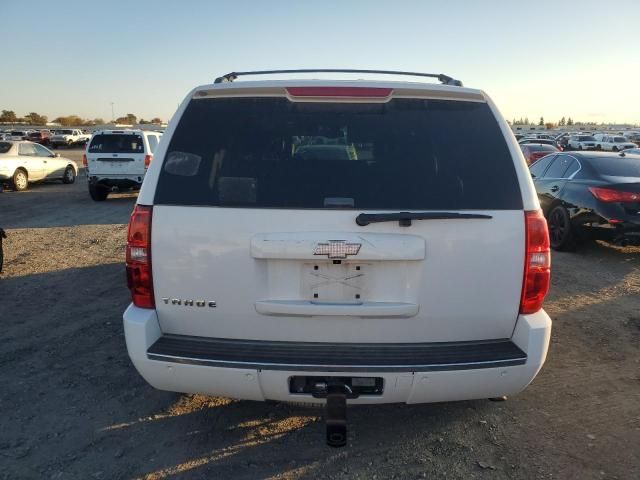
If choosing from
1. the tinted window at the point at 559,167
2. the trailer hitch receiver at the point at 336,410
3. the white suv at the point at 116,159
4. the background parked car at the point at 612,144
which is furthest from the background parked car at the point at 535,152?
the background parked car at the point at 612,144

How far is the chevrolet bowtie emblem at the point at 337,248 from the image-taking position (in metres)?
2.42

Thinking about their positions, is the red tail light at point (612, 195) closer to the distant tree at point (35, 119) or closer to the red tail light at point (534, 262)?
the red tail light at point (534, 262)

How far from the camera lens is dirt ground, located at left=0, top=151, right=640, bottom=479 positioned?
280 cm

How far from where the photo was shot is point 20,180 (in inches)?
653

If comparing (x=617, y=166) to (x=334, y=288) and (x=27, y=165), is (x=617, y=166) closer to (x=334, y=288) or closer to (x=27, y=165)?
(x=334, y=288)

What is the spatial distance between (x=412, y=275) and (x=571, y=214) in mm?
6573

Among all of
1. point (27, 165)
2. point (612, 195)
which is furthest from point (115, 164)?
point (612, 195)

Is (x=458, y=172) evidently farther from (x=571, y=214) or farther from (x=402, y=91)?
(x=571, y=214)

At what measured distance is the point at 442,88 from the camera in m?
2.63

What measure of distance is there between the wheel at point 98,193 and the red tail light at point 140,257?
12.8m

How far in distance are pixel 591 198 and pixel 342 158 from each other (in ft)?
20.7

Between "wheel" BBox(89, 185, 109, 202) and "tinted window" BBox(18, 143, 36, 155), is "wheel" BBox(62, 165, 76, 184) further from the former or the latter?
"wheel" BBox(89, 185, 109, 202)

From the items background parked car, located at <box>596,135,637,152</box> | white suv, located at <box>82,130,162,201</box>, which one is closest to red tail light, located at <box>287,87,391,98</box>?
white suv, located at <box>82,130,162,201</box>

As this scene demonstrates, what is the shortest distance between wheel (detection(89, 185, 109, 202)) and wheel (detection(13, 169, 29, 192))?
13.1 feet
